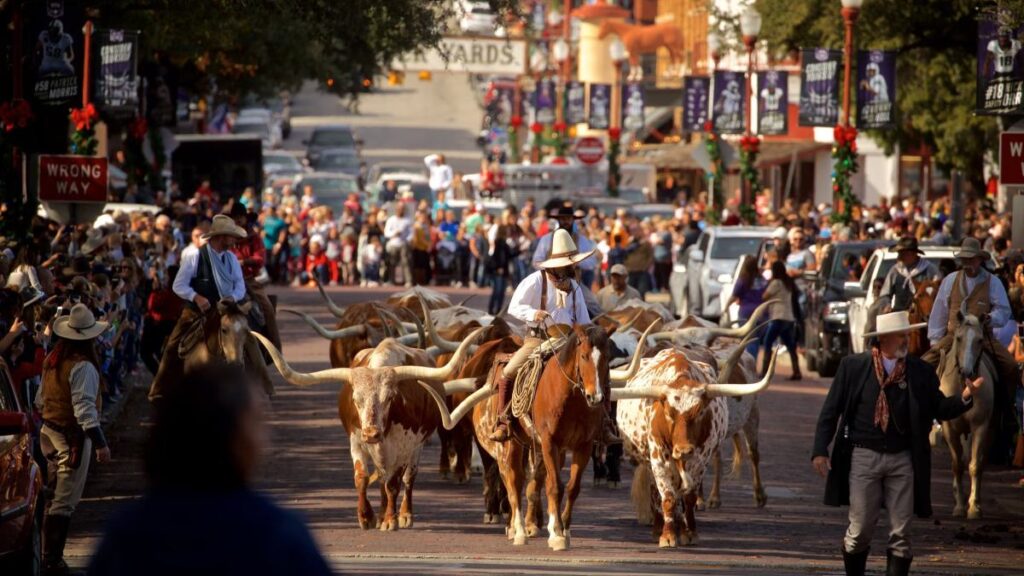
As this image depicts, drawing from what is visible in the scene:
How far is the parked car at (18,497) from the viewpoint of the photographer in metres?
10.2

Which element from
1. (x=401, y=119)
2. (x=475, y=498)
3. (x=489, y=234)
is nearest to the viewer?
(x=475, y=498)

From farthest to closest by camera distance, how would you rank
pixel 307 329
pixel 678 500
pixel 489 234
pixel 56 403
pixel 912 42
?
pixel 489 234, pixel 912 42, pixel 307 329, pixel 678 500, pixel 56 403

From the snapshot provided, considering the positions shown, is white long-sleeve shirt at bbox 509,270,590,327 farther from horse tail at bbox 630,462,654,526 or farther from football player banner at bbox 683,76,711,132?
football player banner at bbox 683,76,711,132

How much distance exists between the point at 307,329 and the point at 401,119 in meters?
61.9

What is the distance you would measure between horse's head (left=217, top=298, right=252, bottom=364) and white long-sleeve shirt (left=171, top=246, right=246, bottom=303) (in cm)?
68

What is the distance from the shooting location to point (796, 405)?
23.0 m

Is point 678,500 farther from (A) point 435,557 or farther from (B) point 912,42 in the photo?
(B) point 912,42

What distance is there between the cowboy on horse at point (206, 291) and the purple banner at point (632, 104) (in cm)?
3950

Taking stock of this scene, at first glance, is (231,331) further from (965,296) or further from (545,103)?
(545,103)

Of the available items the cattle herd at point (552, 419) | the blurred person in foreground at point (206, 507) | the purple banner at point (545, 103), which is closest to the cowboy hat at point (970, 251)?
the cattle herd at point (552, 419)

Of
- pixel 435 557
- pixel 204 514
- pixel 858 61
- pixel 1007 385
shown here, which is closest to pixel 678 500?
pixel 435 557

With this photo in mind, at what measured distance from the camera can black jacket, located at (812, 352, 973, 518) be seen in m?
11.0

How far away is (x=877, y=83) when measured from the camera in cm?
3369

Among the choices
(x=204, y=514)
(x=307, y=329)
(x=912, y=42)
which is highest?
(x=912, y=42)
